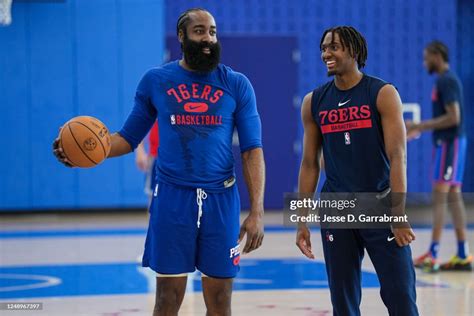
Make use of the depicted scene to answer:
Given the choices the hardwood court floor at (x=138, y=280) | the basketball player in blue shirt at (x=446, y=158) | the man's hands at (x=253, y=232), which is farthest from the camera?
the basketball player in blue shirt at (x=446, y=158)

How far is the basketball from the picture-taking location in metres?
4.93

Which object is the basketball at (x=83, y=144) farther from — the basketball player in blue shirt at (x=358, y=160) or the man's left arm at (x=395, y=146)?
the man's left arm at (x=395, y=146)

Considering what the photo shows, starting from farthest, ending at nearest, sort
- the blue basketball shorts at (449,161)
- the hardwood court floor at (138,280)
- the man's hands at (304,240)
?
1. the blue basketball shorts at (449,161)
2. the hardwood court floor at (138,280)
3. the man's hands at (304,240)

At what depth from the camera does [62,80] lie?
16.2 meters

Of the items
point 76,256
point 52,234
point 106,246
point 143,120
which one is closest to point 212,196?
point 143,120

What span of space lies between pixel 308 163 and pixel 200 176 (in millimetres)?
A: 638

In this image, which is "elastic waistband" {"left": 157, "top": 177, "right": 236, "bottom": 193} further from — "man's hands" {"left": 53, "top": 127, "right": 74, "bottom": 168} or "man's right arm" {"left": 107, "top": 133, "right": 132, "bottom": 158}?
"man's hands" {"left": 53, "top": 127, "right": 74, "bottom": 168}

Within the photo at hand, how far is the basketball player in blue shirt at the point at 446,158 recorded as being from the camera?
30.9ft

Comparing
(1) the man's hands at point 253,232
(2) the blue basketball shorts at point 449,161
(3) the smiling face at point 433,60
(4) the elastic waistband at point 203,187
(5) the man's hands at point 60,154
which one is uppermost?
(3) the smiling face at point 433,60

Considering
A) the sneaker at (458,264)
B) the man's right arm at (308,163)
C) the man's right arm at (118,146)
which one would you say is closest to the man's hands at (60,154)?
the man's right arm at (118,146)

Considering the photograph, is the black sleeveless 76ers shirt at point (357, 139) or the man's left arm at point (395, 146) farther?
the black sleeveless 76ers shirt at point (357, 139)

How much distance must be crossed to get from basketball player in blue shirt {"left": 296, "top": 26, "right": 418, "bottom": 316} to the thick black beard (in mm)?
588

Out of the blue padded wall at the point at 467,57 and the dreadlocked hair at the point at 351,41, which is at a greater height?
the dreadlocked hair at the point at 351,41

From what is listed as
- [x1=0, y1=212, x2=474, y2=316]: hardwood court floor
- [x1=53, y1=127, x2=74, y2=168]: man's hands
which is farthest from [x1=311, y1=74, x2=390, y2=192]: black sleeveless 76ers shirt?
[x1=0, y1=212, x2=474, y2=316]: hardwood court floor
